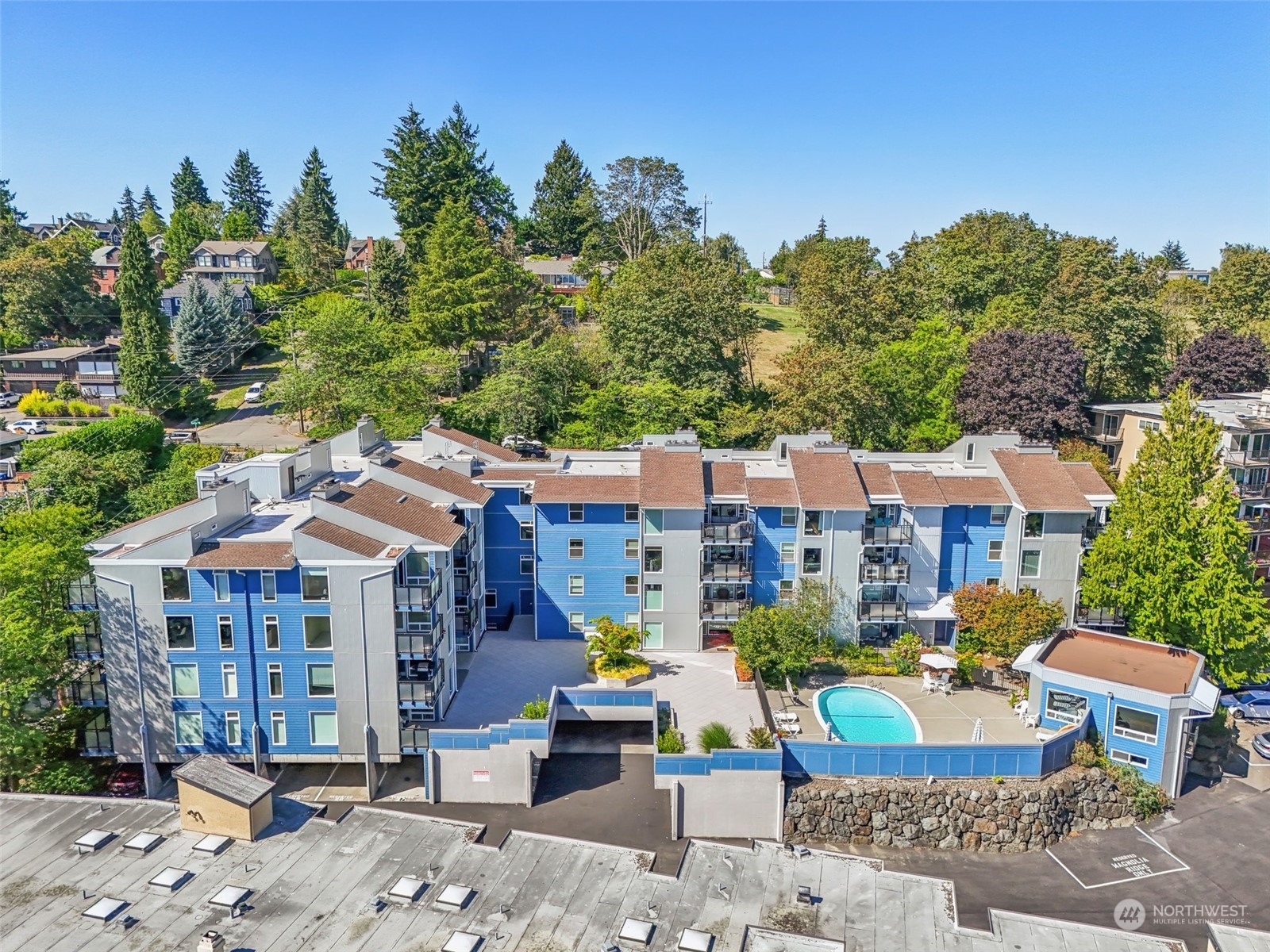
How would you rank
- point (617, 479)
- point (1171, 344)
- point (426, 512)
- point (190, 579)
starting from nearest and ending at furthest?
point (190, 579), point (426, 512), point (617, 479), point (1171, 344)

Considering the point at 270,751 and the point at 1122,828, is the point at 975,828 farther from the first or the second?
the point at 270,751

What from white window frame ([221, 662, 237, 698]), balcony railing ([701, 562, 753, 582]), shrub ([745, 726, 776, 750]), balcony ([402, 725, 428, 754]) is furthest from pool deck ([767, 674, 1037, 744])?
white window frame ([221, 662, 237, 698])

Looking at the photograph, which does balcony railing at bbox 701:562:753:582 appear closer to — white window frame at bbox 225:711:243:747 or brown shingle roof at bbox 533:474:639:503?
brown shingle roof at bbox 533:474:639:503

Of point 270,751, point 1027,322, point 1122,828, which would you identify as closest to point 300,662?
point 270,751

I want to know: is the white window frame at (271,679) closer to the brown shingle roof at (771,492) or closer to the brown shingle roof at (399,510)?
the brown shingle roof at (399,510)

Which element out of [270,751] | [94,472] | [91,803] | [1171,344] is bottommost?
[270,751]

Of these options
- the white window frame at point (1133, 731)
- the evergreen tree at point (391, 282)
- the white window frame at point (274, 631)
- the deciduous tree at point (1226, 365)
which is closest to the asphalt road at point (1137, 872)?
the white window frame at point (1133, 731)
